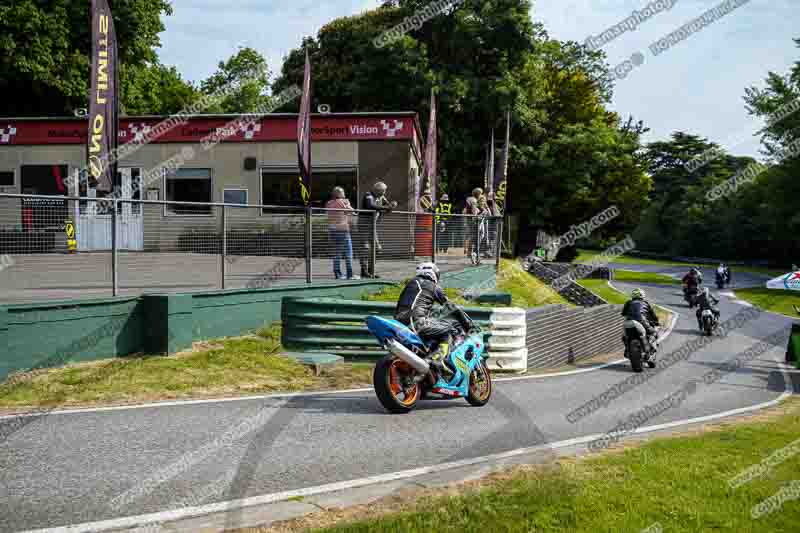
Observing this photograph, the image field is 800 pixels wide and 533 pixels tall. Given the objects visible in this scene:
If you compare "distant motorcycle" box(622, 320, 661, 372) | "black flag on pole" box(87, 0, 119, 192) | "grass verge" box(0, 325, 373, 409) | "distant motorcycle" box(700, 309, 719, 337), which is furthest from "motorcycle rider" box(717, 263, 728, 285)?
"black flag on pole" box(87, 0, 119, 192)

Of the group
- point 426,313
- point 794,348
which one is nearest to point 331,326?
point 426,313

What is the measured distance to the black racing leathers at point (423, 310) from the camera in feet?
29.1

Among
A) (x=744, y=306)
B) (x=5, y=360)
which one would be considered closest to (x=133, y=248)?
(x=5, y=360)

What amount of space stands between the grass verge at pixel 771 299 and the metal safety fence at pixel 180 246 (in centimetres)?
3108

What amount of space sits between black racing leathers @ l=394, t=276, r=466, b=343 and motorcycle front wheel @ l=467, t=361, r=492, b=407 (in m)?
0.69

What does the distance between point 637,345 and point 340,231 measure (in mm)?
6934

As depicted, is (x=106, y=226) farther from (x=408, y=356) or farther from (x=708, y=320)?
(x=708, y=320)

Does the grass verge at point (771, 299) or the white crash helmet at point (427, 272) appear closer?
the white crash helmet at point (427, 272)

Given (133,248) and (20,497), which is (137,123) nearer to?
(133,248)

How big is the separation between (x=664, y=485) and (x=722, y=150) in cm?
10419

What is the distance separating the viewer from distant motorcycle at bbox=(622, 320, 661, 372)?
16031 millimetres

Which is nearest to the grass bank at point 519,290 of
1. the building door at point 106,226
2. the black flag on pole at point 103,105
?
the building door at point 106,226

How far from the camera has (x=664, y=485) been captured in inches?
225

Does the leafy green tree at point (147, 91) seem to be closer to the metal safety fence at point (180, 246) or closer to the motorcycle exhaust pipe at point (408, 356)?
the metal safety fence at point (180, 246)
